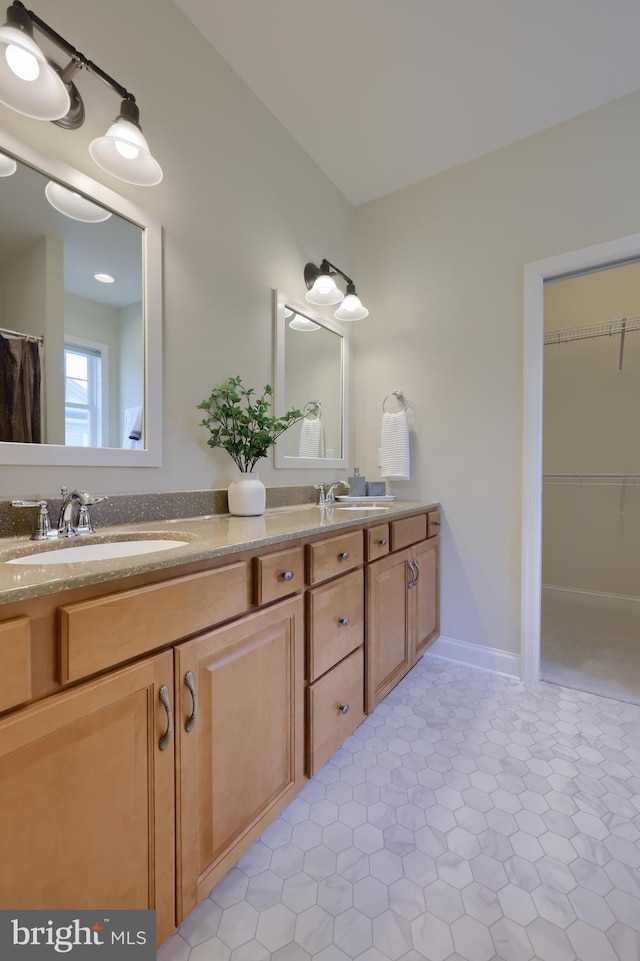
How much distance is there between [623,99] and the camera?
1.78m

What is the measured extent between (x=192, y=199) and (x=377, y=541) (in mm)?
1483

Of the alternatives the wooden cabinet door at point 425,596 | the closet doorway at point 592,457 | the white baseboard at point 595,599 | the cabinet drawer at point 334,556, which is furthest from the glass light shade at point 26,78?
the white baseboard at point 595,599

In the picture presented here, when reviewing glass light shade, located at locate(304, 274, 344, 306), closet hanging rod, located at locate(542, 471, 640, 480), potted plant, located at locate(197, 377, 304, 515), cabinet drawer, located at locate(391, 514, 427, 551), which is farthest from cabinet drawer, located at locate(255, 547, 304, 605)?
closet hanging rod, located at locate(542, 471, 640, 480)

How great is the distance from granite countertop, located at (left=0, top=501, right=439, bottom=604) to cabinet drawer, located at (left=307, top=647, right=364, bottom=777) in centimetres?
49

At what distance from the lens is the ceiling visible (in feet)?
4.85

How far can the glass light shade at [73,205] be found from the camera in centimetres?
114

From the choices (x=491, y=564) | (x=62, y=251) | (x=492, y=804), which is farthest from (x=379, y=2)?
(x=492, y=804)

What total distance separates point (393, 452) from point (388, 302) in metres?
0.93

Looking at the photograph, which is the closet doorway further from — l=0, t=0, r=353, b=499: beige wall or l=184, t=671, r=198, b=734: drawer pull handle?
l=184, t=671, r=198, b=734: drawer pull handle

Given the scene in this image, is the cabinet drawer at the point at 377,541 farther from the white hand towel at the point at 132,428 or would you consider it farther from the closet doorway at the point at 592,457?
the closet doorway at the point at 592,457

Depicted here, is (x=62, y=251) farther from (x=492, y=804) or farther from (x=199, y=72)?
(x=492, y=804)

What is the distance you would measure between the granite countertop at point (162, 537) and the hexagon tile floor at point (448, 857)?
836 millimetres

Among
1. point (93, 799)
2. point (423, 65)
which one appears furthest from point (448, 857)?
point (423, 65)

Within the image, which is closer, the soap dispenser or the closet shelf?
the soap dispenser
